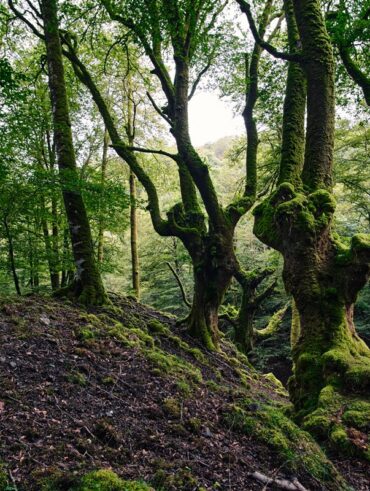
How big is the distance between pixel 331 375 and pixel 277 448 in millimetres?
1328

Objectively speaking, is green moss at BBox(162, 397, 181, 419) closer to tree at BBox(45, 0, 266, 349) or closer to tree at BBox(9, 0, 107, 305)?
tree at BBox(9, 0, 107, 305)

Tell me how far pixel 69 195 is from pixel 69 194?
0.02m

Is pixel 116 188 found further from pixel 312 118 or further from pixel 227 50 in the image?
pixel 227 50

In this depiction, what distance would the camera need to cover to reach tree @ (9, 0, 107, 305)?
639 cm

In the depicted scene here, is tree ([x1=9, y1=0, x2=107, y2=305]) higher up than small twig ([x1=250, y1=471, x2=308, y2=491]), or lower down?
higher up

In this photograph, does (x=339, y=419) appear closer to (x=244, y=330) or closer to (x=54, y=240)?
(x=244, y=330)

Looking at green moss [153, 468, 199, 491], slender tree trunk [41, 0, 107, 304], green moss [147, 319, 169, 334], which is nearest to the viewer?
green moss [153, 468, 199, 491]

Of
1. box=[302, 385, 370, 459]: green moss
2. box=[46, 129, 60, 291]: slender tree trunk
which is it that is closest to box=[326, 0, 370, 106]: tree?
box=[302, 385, 370, 459]: green moss

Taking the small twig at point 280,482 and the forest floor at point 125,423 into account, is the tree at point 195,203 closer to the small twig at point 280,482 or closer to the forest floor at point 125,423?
the forest floor at point 125,423

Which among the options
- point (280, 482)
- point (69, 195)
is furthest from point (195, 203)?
point (280, 482)

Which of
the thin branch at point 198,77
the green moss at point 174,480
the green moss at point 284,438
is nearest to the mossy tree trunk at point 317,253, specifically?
the green moss at point 284,438

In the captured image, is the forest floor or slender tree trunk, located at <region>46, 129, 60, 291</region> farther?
slender tree trunk, located at <region>46, 129, 60, 291</region>

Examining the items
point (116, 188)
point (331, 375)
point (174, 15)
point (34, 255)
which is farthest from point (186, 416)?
point (34, 255)

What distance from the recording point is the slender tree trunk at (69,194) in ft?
21.0
